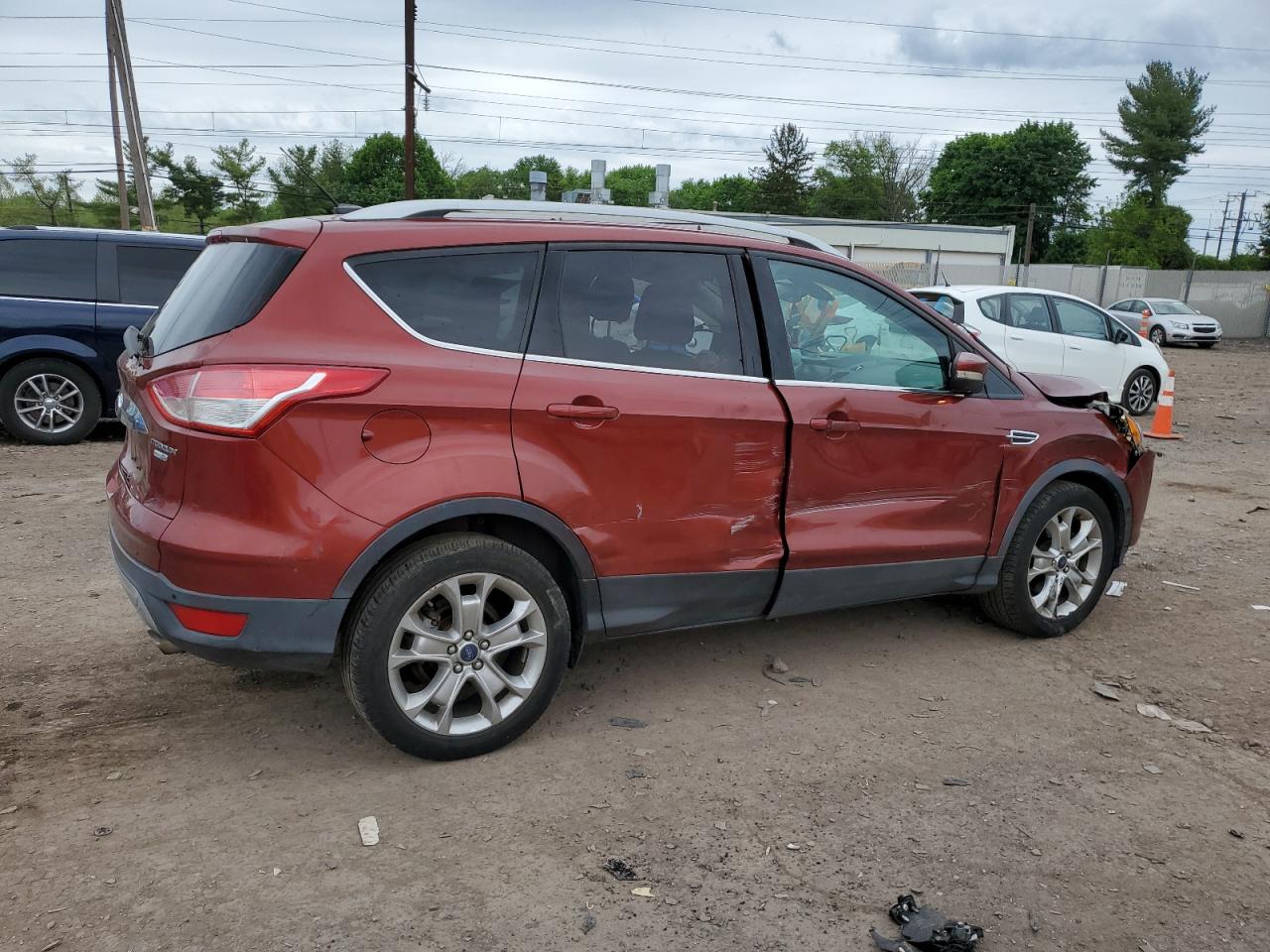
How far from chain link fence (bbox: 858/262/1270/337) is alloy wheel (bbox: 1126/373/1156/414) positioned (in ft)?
65.1

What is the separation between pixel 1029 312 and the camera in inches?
503

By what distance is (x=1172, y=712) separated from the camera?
13.5 feet

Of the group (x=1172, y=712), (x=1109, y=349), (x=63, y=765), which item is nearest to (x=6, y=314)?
(x=63, y=765)

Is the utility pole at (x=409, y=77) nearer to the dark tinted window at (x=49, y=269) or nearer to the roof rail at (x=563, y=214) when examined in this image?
the dark tinted window at (x=49, y=269)

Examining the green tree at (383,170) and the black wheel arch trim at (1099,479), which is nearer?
the black wheel arch trim at (1099,479)

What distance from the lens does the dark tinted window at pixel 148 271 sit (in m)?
9.01

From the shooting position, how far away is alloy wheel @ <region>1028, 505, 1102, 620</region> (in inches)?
187

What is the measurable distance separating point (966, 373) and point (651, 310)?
1.49m

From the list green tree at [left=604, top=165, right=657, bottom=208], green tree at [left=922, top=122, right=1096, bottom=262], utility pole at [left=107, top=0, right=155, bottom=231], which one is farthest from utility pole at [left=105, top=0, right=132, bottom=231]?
green tree at [left=604, top=165, right=657, bottom=208]

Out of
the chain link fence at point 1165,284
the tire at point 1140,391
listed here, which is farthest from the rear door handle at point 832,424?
the chain link fence at point 1165,284

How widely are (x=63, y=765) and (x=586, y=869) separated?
187 cm

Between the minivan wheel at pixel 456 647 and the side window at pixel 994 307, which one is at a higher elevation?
the side window at pixel 994 307

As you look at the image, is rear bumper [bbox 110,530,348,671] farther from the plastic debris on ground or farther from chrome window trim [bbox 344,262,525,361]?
the plastic debris on ground

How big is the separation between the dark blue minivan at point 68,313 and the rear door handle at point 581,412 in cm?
659
